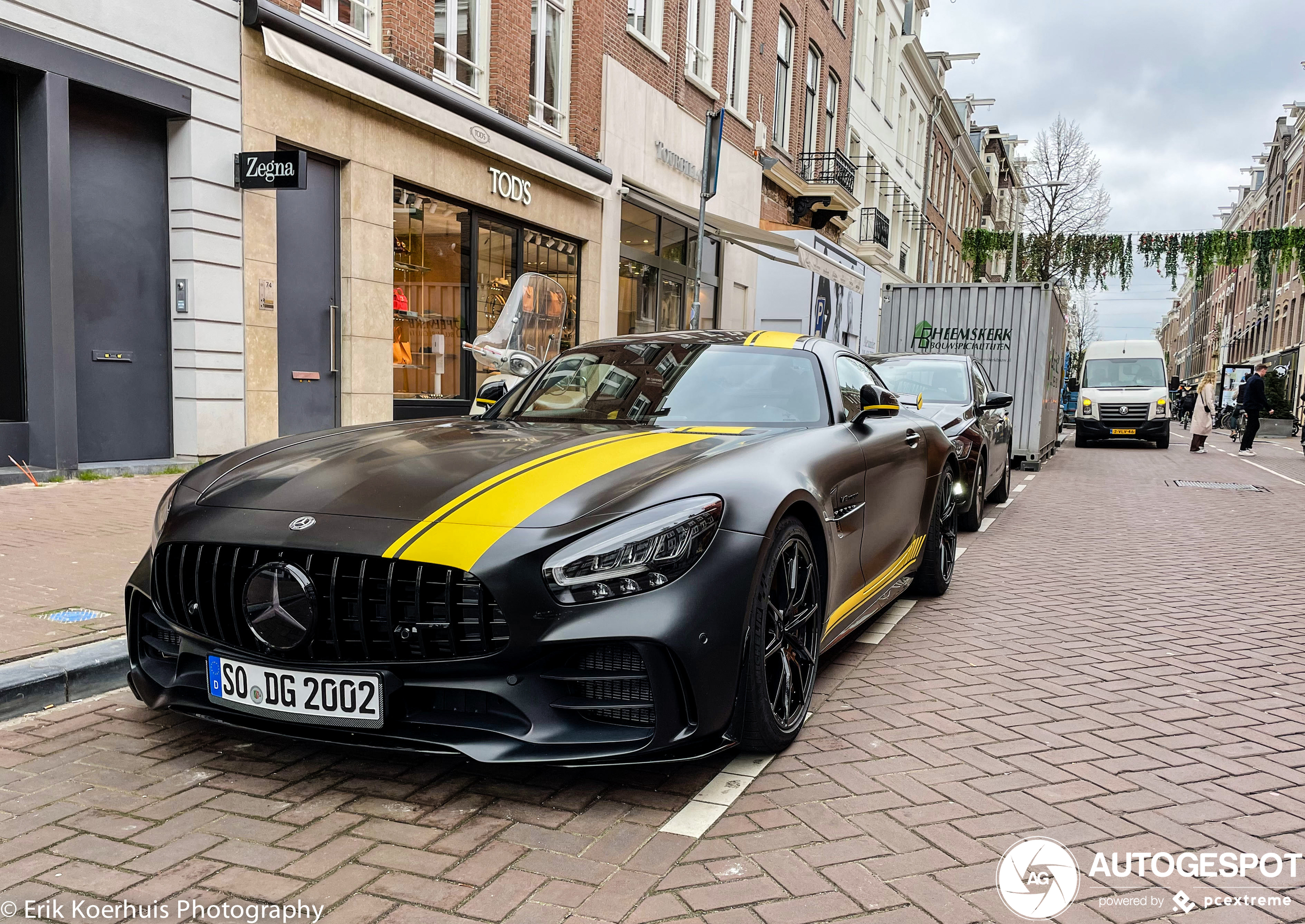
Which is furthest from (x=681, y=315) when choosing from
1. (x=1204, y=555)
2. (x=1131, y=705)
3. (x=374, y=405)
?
(x=1131, y=705)

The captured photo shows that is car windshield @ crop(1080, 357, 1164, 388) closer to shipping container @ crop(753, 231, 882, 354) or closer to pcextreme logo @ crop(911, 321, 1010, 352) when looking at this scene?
shipping container @ crop(753, 231, 882, 354)

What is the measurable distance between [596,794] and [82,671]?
82.5 inches

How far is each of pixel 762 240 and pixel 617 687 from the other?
16.0 m

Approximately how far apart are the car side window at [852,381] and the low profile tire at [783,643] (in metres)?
1.11

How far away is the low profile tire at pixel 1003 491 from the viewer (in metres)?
10.7

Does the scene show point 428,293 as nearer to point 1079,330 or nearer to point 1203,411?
point 1203,411

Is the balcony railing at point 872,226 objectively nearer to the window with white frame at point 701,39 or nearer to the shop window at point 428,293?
the window with white frame at point 701,39

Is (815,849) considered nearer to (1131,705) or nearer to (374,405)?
(1131,705)

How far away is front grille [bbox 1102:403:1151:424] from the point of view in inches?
888

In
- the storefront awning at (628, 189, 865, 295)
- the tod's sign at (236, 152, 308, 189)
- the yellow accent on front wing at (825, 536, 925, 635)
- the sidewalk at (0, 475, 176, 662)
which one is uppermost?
the storefront awning at (628, 189, 865, 295)

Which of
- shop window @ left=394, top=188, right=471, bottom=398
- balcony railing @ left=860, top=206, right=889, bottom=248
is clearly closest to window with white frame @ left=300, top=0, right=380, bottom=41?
shop window @ left=394, top=188, right=471, bottom=398

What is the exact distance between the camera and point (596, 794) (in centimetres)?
286

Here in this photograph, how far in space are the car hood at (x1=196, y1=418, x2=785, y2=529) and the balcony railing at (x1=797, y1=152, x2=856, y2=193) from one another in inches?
898

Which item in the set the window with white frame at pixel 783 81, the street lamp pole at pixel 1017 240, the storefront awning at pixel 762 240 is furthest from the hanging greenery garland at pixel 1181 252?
the storefront awning at pixel 762 240
